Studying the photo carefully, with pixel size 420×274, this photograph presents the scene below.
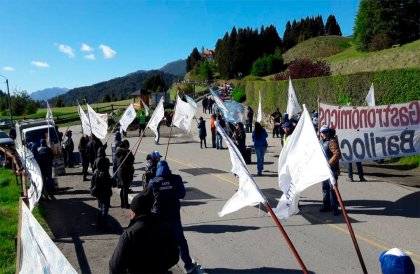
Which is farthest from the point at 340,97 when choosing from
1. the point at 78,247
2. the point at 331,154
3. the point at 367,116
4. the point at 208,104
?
the point at 208,104

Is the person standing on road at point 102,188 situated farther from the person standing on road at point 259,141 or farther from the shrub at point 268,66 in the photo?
the shrub at point 268,66

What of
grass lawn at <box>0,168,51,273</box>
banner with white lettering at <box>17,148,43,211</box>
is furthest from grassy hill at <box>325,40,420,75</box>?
banner with white lettering at <box>17,148,43,211</box>

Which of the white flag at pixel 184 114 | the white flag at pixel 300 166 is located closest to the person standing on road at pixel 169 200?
the white flag at pixel 300 166

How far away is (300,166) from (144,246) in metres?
3.47

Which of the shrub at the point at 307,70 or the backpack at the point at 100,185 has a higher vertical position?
the shrub at the point at 307,70

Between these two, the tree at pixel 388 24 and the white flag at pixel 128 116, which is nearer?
the white flag at pixel 128 116

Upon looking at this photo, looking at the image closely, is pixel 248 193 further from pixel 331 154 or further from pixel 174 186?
pixel 331 154

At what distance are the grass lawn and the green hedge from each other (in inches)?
414

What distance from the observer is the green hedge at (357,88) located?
17594 mm

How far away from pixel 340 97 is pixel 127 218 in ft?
51.9

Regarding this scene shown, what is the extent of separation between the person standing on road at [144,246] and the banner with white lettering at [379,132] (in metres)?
8.70

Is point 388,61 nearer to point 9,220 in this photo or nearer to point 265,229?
point 265,229

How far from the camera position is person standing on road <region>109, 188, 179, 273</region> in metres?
4.25

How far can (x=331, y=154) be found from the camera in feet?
33.2
